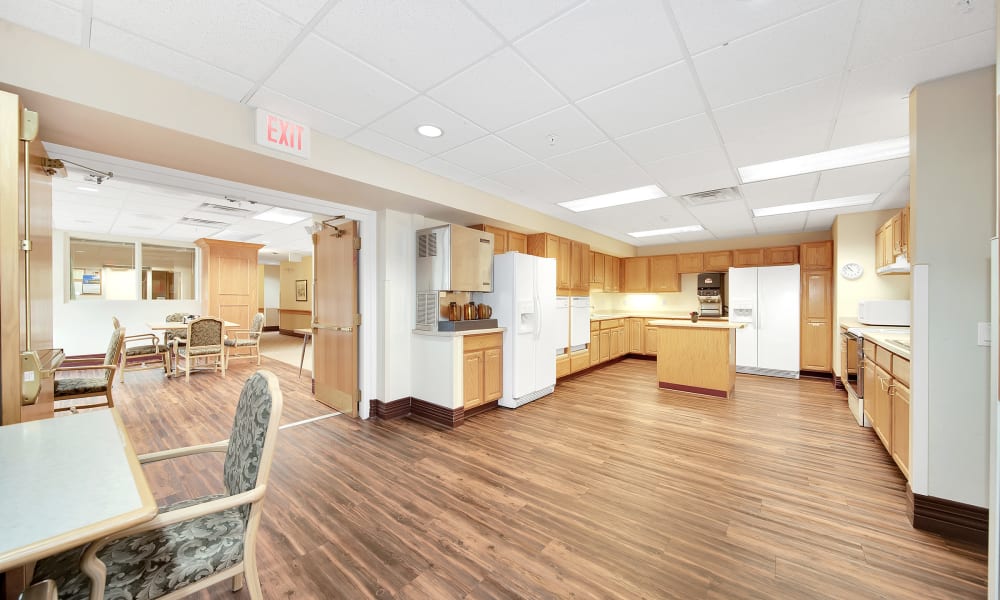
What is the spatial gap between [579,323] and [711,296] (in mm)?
3194

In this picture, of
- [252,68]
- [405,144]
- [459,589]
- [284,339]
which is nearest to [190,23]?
[252,68]

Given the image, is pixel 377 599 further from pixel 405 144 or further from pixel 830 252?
pixel 830 252

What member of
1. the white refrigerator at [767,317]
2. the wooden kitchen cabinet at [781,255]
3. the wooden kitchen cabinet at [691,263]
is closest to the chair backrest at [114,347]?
the white refrigerator at [767,317]

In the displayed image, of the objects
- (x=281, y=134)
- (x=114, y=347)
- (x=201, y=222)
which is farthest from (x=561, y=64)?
(x=201, y=222)

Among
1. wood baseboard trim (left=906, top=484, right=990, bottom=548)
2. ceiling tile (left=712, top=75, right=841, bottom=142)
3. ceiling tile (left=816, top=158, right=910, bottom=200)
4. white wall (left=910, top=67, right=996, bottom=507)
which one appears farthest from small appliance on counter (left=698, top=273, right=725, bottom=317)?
wood baseboard trim (left=906, top=484, right=990, bottom=548)

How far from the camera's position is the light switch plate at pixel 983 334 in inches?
77.3

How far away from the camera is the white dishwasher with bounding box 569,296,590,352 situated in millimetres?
5902

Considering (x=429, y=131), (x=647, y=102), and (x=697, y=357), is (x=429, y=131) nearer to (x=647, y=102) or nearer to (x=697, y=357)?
(x=647, y=102)

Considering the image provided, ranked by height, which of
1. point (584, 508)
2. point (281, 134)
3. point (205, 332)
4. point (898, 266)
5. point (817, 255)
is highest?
point (281, 134)

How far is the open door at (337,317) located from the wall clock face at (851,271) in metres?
6.68

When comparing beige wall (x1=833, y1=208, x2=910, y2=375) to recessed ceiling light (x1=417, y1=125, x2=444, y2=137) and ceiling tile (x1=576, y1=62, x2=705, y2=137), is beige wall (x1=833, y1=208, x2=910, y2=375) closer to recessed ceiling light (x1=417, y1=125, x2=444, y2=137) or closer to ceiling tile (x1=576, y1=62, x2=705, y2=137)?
ceiling tile (x1=576, y1=62, x2=705, y2=137)

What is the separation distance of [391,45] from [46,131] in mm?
2167

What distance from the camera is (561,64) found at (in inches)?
80.4

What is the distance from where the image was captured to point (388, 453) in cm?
313
